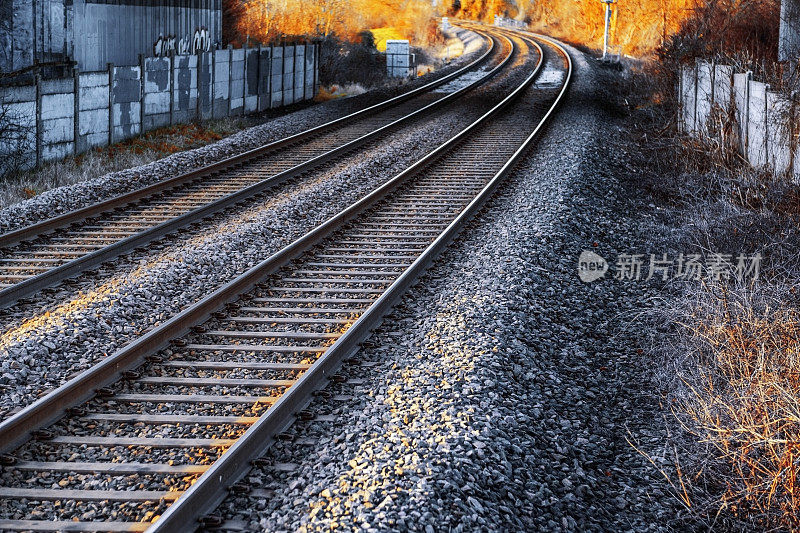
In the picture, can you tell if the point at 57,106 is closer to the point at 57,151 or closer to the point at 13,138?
the point at 57,151

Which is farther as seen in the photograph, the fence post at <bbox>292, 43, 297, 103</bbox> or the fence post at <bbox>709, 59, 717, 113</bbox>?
the fence post at <bbox>292, 43, 297, 103</bbox>

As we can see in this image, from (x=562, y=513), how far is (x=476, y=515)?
65 cm

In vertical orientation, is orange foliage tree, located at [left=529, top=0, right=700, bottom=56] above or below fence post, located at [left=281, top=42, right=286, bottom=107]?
above

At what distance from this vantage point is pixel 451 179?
14.6 m

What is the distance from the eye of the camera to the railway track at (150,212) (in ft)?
30.8

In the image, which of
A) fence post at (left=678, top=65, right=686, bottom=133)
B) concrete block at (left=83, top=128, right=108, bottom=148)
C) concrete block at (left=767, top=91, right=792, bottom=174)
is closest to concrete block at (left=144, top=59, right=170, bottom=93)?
concrete block at (left=83, top=128, right=108, bottom=148)

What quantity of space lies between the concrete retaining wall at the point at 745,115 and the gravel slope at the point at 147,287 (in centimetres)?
592

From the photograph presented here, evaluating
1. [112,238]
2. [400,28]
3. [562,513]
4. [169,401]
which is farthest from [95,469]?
[400,28]

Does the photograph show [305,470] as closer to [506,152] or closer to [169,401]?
[169,401]

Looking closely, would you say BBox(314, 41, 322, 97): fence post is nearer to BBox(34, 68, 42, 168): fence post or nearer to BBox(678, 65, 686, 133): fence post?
BBox(678, 65, 686, 133): fence post

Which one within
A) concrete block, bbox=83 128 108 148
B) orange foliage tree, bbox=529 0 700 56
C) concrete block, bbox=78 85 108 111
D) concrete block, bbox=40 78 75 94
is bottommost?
concrete block, bbox=83 128 108 148

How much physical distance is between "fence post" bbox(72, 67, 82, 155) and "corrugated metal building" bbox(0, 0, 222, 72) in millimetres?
2168

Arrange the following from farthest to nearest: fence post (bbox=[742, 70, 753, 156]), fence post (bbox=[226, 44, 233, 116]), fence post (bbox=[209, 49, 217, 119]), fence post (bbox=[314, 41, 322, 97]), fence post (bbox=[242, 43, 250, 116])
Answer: fence post (bbox=[314, 41, 322, 97]) → fence post (bbox=[242, 43, 250, 116]) → fence post (bbox=[226, 44, 233, 116]) → fence post (bbox=[209, 49, 217, 119]) → fence post (bbox=[742, 70, 753, 156])

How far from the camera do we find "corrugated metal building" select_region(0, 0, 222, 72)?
60.1 ft
